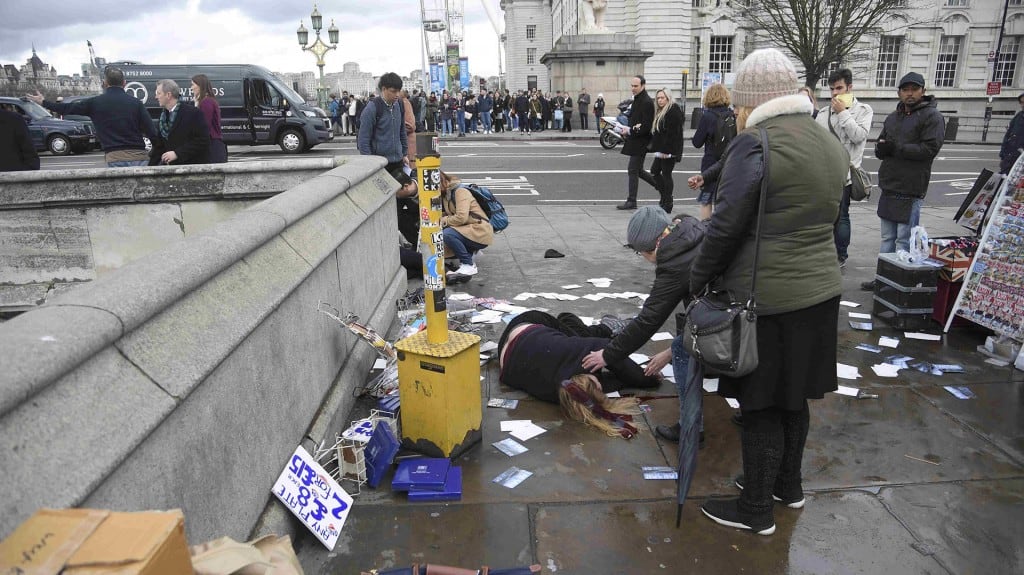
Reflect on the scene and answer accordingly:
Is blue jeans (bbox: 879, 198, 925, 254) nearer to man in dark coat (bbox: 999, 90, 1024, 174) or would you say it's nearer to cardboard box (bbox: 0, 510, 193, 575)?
man in dark coat (bbox: 999, 90, 1024, 174)

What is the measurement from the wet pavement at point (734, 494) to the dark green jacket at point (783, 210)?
1.14m

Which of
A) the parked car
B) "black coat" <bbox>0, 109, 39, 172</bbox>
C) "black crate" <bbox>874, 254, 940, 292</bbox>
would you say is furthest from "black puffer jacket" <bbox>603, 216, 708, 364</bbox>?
the parked car

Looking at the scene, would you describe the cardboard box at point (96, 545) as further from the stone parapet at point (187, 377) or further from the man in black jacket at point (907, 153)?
the man in black jacket at point (907, 153)

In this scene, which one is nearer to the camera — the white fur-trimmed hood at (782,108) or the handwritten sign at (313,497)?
the white fur-trimmed hood at (782,108)

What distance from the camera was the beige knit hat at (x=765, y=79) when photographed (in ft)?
9.30

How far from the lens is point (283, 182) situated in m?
6.12

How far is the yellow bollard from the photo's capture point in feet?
11.9

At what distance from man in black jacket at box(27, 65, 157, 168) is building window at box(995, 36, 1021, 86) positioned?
51.6m

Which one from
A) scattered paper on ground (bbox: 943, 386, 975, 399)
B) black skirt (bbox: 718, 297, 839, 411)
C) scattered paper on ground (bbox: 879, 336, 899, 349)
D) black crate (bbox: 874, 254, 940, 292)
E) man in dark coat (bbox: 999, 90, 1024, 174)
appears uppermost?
man in dark coat (bbox: 999, 90, 1024, 174)

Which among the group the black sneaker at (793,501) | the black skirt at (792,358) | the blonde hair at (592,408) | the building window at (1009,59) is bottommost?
the black sneaker at (793,501)

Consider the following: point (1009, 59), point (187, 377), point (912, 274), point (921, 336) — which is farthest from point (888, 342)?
point (1009, 59)

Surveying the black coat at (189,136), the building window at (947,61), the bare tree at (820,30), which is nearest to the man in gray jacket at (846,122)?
the black coat at (189,136)

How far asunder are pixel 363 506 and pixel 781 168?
2.42 m

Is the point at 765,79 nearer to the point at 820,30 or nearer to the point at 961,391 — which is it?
the point at 961,391
